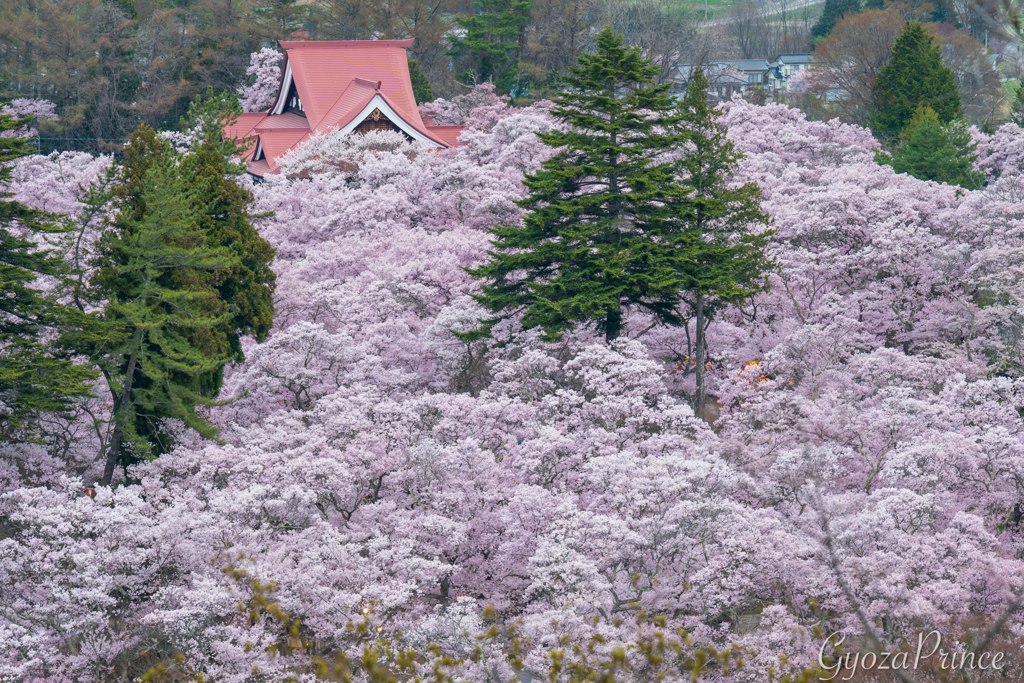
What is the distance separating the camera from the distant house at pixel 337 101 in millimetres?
48562

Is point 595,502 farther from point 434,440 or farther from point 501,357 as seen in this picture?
point 501,357

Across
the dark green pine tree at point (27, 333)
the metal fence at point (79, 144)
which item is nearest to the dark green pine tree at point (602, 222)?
the dark green pine tree at point (27, 333)

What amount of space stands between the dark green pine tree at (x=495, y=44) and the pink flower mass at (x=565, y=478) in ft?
108

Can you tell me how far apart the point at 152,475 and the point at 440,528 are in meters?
7.03

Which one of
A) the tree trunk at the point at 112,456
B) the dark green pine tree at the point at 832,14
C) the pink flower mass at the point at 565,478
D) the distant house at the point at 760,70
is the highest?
the dark green pine tree at the point at 832,14

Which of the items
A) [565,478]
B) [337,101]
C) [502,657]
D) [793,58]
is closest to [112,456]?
[565,478]

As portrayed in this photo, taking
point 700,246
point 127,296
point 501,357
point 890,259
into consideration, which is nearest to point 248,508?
point 127,296

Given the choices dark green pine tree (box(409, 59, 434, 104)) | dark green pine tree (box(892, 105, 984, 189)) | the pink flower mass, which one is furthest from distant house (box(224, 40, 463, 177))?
dark green pine tree (box(892, 105, 984, 189))

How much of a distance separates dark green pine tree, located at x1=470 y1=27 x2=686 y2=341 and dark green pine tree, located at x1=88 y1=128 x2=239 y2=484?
23.7 ft

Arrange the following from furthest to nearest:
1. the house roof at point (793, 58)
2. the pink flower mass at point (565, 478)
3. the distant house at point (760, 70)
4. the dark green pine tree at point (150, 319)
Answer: the house roof at point (793, 58) → the distant house at point (760, 70) → the dark green pine tree at point (150, 319) → the pink flower mass at point (565, 478)

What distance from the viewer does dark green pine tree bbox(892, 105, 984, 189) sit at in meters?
44.2

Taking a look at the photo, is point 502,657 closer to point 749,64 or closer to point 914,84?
point 914,84

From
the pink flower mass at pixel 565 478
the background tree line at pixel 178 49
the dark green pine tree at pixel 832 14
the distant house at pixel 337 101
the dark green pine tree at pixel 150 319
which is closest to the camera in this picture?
the pink flower mass at pixel 565 478

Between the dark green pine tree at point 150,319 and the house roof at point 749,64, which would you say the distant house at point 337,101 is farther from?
the house roof at point 749,64
